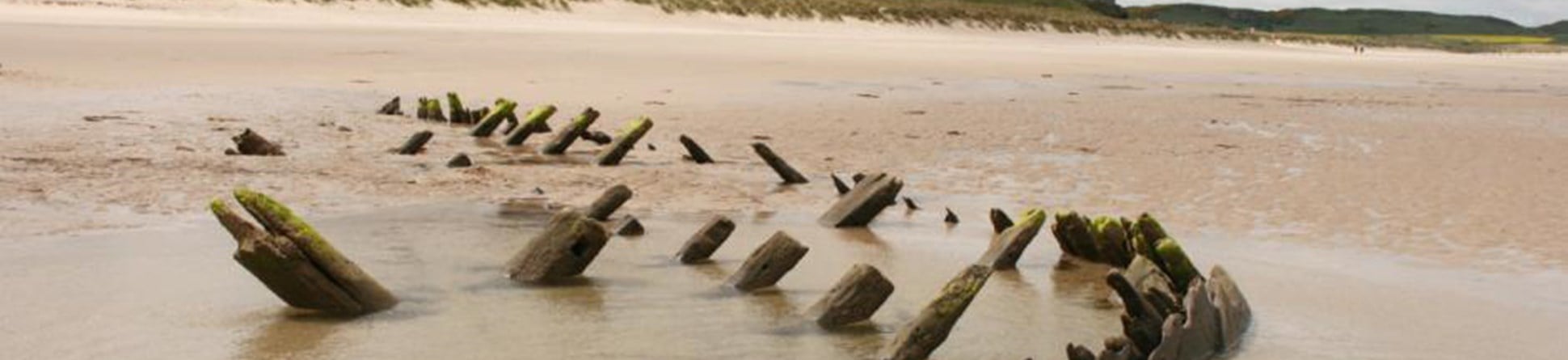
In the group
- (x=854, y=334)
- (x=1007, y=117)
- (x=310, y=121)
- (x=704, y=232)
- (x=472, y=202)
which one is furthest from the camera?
(x=1007, y=117)

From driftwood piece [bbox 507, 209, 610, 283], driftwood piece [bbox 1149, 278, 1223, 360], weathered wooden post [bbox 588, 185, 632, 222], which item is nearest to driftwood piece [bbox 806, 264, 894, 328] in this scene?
driftwood piece [bbox 1149, 278, 1223, 360]

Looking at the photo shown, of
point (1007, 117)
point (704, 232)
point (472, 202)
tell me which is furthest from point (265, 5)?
point (704, 232)

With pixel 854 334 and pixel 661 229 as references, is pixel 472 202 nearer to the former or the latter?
pixel 661 229

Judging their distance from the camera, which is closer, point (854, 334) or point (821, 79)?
point (854, 334)

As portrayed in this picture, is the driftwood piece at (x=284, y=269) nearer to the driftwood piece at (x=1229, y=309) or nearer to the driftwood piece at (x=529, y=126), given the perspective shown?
the driftwood piece at (x=1229, y=309)

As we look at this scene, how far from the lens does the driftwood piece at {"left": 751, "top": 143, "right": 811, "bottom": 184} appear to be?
11.1 m

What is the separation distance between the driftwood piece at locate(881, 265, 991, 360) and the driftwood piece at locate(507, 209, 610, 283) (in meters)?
1.91

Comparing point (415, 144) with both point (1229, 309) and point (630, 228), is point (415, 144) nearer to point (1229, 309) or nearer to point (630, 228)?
point (630, 228)

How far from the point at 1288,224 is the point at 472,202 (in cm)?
478

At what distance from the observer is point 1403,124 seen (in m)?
18.7

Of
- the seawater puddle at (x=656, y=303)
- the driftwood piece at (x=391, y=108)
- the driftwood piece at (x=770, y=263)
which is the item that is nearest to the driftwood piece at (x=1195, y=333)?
the seawater puddle at (x=656, y=303)

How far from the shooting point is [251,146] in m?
11.5

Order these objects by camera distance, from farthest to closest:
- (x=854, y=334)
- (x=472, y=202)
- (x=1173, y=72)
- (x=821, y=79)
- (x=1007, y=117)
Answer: (x=1173, y=72), (x=821, y=79), (x=1007, y=117), (x=472, y=202), (x=854, y=334)

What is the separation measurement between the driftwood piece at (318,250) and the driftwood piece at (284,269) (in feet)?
0.08
